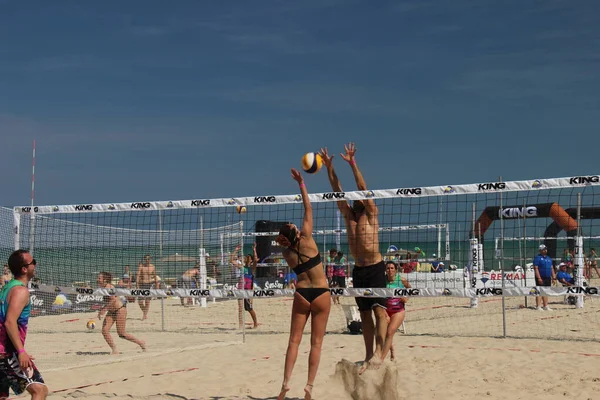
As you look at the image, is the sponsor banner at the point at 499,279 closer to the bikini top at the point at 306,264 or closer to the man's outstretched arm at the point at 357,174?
the man's outstretched arm at the point at 357,174

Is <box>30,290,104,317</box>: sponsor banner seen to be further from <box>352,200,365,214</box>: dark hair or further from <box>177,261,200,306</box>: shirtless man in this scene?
<box>352,200,365,214</box>: dark hair

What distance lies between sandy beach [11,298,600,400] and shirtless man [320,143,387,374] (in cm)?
32

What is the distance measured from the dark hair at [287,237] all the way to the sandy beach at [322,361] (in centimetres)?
139

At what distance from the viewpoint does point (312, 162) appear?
6461 millimetres

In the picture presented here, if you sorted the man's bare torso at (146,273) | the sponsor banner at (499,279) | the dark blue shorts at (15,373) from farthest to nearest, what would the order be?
the sponsor banner at (499,279), the man's bare torso at (146,273), the dark blue shorts at (15,373)

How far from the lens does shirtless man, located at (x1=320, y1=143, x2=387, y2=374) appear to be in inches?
246

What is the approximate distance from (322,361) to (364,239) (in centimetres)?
253

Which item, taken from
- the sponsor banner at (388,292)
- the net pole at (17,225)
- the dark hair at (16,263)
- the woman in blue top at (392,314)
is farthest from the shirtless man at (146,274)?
the dark hair at (16,263)

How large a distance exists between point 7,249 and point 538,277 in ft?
31.1

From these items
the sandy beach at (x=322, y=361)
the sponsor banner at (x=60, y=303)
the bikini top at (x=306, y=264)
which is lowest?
→ the sandy beach at (x=322, y=361)

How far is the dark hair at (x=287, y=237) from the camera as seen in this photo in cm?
566

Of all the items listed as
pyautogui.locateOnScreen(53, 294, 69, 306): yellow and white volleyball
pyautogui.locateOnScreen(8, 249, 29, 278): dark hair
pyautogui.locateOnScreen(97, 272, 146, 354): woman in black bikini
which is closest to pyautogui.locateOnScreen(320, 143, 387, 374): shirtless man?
pyautogui.locateOnScreen(8, 249, 29, 278): dark hair

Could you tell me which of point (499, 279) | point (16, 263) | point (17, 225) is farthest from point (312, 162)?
point (499, 279)

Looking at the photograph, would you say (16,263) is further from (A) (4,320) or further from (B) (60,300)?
(B) (60,300)
